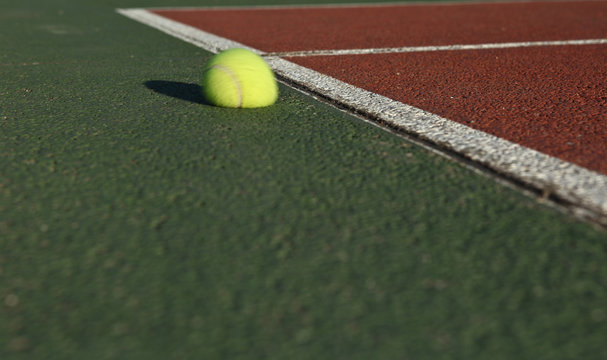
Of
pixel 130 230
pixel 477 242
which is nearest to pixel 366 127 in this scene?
pixel 477 242

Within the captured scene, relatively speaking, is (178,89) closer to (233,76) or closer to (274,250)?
(233,76)

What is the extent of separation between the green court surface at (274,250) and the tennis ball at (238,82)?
0.99 feet

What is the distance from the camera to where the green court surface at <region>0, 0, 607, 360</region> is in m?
1.74

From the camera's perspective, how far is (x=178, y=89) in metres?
4.54

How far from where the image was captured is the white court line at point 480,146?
262 centimetres

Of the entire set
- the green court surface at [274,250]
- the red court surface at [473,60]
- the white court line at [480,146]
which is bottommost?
the green court surface at [274,250]

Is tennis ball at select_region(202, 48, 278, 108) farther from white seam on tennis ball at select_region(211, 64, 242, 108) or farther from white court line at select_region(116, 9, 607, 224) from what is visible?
white court line at select_region(116, 9, 607, 224)

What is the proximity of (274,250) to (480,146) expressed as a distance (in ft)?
4.91

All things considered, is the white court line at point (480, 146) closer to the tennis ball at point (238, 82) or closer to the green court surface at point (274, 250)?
the green court surface at point (274, 250)

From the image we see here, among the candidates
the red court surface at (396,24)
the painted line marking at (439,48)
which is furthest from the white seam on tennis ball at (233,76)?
the red court surface at (396,24)

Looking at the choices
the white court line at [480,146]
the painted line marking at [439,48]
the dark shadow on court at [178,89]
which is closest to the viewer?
the white court line at [480,146]

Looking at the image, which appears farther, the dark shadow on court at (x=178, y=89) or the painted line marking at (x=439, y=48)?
the painted line marking at (x=439, y=48)

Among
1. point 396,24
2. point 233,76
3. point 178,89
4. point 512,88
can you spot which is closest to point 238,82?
point 233,76

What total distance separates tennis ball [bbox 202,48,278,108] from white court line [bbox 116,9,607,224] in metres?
0.51
